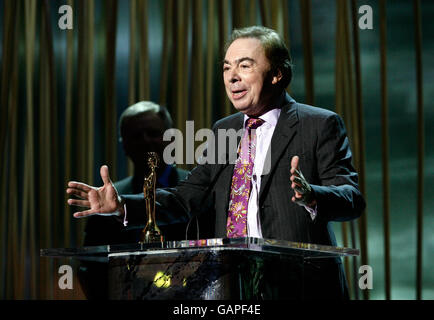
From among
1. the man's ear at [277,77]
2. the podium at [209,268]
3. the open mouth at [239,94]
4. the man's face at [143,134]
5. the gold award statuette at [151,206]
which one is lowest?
the podium at [209,268]

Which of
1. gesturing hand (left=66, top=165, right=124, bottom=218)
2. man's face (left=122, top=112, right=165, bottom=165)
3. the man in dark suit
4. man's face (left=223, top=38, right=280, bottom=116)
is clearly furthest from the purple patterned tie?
man's face (left=122, top=112, right=165, bottom=165)

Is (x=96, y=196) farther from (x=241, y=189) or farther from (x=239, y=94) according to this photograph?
(x=239, y=94)

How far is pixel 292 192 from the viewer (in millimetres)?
1992

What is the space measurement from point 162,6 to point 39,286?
1.73 m

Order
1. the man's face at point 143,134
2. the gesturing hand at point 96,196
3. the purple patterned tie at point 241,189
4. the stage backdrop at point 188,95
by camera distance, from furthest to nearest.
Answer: the stage backdrop at point 188,95 → the man's face at point 143,134 → the purple patterned tie at point 241,189 → the gesturing hand at point 96,196

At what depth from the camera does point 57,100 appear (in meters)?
3.71

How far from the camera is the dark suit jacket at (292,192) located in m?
1.90

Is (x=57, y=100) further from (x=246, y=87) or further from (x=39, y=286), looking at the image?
(x=246, y=87)

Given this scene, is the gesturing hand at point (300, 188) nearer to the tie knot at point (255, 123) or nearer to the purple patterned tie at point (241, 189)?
the purple patterned tie at point (241, 189)

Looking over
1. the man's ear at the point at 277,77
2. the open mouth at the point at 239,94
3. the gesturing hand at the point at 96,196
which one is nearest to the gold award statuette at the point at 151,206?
the gesturing hand at the point at 96,196

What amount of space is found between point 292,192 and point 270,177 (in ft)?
0.26

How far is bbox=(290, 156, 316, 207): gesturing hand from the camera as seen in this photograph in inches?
65.1

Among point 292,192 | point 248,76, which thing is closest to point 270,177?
point 292,192

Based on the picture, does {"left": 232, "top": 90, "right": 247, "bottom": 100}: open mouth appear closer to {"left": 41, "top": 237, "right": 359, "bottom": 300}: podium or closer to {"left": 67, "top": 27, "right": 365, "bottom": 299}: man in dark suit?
{"left": 67, "top": 27, "right": 365, "bottom": 299}: man in dark suit
